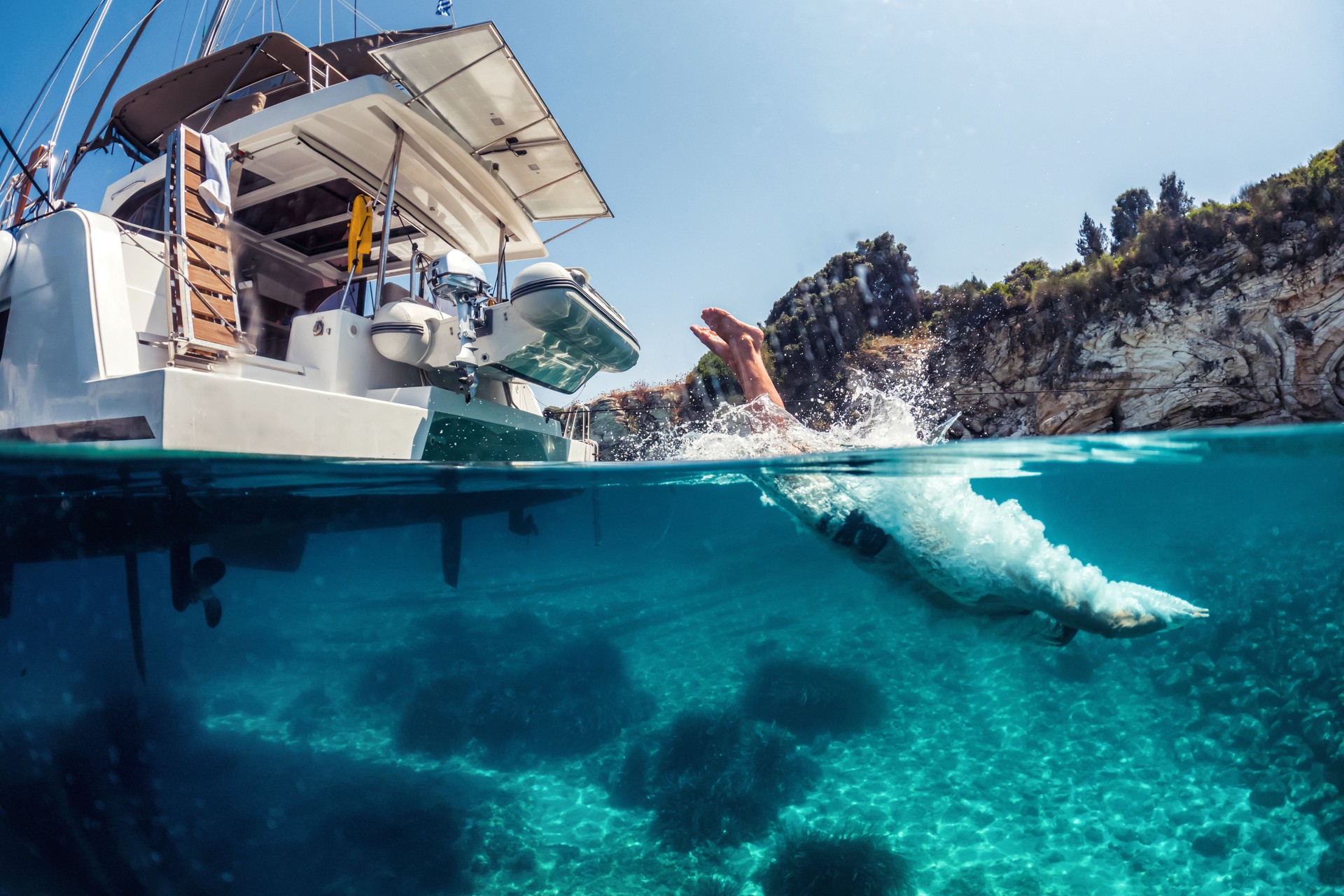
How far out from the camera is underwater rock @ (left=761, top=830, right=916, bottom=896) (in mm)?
4363

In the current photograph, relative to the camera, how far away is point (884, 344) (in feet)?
76.8

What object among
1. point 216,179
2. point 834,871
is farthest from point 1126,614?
point 216,179

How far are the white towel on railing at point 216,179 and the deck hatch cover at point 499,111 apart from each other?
1.65 meters

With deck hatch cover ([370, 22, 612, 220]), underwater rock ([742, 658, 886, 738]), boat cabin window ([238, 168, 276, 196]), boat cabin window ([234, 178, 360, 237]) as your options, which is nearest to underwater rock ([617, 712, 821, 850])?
underwater rock ([742, 658, 886, 738])

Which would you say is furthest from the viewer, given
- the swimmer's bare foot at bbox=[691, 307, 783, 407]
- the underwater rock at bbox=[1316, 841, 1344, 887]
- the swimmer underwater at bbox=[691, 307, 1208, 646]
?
the swimmer's bare foot at bbox=[691, 307, 783, 407]

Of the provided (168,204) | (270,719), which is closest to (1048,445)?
(270,719)

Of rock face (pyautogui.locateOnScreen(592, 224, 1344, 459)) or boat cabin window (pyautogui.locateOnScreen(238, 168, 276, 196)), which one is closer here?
boat cabin window (pyautogui.locateOnScreen(238, 168, 276, 196))

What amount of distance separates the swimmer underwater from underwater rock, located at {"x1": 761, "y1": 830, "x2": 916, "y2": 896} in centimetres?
253

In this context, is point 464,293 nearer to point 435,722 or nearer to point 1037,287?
point 435,722

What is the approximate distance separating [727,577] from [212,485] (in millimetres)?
4919

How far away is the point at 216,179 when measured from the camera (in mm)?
5629

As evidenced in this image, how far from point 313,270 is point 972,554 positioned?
8110 mm

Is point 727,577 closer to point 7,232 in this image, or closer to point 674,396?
point 7,232

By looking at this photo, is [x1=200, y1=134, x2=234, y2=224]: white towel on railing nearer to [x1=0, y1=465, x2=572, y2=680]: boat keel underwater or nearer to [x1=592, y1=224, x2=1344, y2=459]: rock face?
[x1=0, y1=465, x2=572, y2=680]: boat keel underwater
